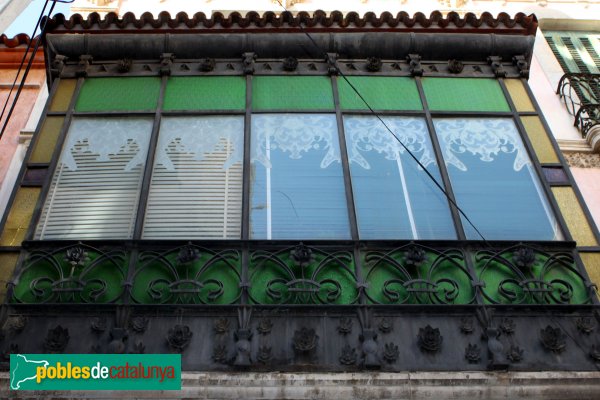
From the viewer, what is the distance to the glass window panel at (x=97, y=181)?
6734mm

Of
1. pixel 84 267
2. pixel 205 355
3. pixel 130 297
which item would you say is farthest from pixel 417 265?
pixel 84 267

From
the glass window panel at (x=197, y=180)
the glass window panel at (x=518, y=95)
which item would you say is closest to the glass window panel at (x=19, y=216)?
the glass window panel at (x=197, y=180)

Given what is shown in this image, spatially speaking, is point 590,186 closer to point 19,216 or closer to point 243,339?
point 243,339

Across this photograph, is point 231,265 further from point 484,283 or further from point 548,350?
point 548,350

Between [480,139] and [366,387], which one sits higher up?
[480,139]

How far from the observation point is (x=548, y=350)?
579 cm

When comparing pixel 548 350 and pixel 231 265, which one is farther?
pixel 231 265

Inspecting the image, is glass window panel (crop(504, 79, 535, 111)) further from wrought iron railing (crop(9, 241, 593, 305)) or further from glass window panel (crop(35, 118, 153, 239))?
glass window panel (crop(35, 118, 153, 239))

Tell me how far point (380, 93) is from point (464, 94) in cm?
106

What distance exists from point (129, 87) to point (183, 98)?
2.42 feet

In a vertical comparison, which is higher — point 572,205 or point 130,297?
point 572,205

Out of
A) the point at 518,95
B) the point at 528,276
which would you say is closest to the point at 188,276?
the point at 528,276

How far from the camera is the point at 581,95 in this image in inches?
418

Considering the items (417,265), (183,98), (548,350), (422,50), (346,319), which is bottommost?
(548,350)
